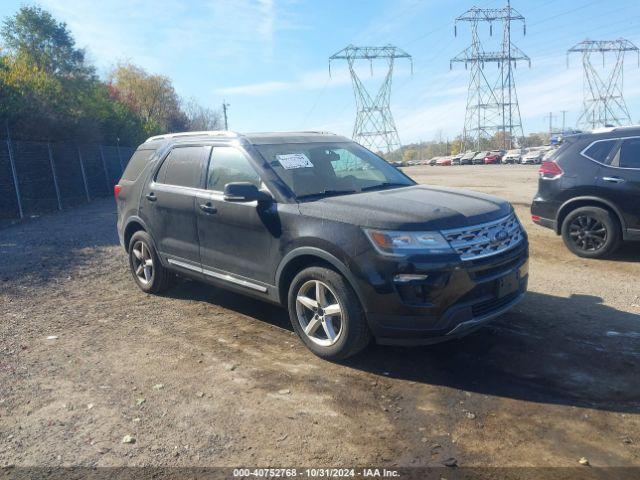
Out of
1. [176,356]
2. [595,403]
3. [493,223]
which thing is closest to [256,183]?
[176,356]

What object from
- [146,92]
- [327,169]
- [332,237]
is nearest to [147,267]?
[327,169]

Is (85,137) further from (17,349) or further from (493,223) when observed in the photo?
(493,223)

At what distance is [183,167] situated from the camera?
18.1ft

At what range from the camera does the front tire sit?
3.89 metres

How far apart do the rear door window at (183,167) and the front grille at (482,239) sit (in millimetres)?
2737

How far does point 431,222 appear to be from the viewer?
3730 millimetres

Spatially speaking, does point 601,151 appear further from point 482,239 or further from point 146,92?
point 146,92

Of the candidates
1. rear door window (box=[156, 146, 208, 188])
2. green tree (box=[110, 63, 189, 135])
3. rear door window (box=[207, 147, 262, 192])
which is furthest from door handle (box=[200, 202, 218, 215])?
green tree (box=[110, 63, 189, 135])

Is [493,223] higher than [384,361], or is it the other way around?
[493,223]

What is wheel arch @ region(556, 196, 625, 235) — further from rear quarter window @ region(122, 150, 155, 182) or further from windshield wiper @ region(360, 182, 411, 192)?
rear quarter window @ region(122, 150, 155, 182)

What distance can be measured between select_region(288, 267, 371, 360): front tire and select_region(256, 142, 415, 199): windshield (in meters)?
0.79

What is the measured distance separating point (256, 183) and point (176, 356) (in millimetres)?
1666

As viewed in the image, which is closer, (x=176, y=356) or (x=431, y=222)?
(x=431, y=222)

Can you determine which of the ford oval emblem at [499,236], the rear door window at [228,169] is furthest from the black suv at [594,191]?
the rear door window at [228,169]
